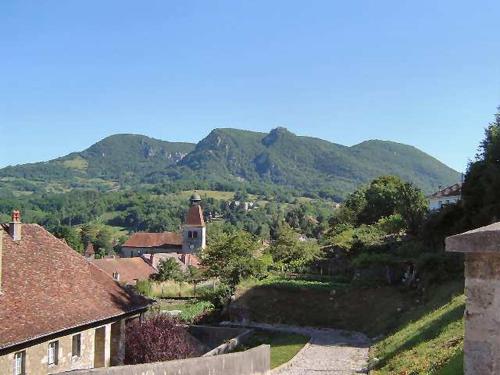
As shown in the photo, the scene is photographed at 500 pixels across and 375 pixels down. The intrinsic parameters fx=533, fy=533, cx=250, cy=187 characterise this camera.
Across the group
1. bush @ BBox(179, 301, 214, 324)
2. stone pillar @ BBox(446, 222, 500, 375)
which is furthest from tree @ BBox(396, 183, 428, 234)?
stone pillar @ BBox(446, 222, 500, 375)

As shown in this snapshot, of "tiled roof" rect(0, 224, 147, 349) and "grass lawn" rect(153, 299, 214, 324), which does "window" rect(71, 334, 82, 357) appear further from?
"grass lawn" rect(153, 299, 214, 324)

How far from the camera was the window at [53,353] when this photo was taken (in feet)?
52.5

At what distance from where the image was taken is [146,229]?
184m

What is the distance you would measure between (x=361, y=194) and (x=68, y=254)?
49.3 m

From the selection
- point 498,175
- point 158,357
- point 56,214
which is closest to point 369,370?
point 158,357

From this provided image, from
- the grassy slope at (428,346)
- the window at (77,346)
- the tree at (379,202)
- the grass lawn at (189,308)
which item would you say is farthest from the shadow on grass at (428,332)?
the tree at (379,202)

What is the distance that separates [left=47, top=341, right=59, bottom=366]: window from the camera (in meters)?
16.0

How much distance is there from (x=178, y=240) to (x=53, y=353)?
116289mm

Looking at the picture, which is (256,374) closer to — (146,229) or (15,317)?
(15,317)

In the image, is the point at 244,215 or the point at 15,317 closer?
the point at 15,317

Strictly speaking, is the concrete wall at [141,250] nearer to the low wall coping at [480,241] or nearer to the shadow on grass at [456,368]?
the shadow on grass at [456,368]

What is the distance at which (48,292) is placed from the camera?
1767 centimetres

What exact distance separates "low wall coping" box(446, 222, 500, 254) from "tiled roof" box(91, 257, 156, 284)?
58.1 meters

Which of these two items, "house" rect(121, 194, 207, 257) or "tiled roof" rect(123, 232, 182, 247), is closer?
"house" rect(121, 194, 207, 257)
